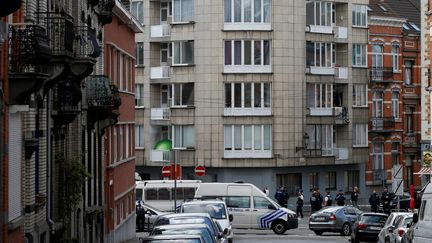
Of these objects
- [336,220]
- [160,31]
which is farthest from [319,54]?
[336,220]

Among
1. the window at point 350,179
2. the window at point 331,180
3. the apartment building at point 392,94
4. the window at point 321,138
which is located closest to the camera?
the window at point 321,138

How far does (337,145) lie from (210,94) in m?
9.14

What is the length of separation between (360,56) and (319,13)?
482 cm

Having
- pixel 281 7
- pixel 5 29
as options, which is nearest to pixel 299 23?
pixel 281 7

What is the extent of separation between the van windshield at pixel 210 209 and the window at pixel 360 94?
32545mm

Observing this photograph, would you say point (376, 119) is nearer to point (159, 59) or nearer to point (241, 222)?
point (159, 59)

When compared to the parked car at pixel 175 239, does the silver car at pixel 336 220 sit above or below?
below

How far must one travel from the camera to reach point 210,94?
60.0m

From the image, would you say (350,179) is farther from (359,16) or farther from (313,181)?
(359,16)

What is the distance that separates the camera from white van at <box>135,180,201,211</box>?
49.0 m

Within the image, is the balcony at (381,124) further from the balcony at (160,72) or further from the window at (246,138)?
the balcony at (160,72)

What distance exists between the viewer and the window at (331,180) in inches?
2537

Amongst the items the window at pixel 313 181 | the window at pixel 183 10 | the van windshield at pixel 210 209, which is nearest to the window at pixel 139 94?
the window at pixel 183 10

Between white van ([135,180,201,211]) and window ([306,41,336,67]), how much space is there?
15098mm
